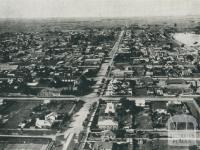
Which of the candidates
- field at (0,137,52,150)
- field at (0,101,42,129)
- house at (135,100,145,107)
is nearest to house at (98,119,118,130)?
field at (0,137,52,150)

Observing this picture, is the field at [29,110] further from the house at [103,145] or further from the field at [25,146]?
the house at [103,145]

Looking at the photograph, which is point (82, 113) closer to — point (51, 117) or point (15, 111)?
point (51, 117)

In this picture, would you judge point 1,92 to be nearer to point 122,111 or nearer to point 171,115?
point 122,111

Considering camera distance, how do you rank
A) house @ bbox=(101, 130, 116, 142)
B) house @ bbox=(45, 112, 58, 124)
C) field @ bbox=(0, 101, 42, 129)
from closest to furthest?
house @ bbox=(101, 130, 116, 142), house @ bbox=(45, 112, 58, 124), field @ bbox=(0, 101, 42, 129)

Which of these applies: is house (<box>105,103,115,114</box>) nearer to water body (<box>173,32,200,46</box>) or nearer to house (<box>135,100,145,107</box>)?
house (<box>135,100,145,107</box>)

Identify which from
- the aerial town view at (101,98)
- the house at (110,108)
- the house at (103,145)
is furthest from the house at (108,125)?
the house at (103,145)

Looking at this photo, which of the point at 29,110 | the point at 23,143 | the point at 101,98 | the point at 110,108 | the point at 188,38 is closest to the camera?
the point at 23,143

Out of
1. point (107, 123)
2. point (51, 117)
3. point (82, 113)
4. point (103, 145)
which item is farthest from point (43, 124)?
point (103, 145)
